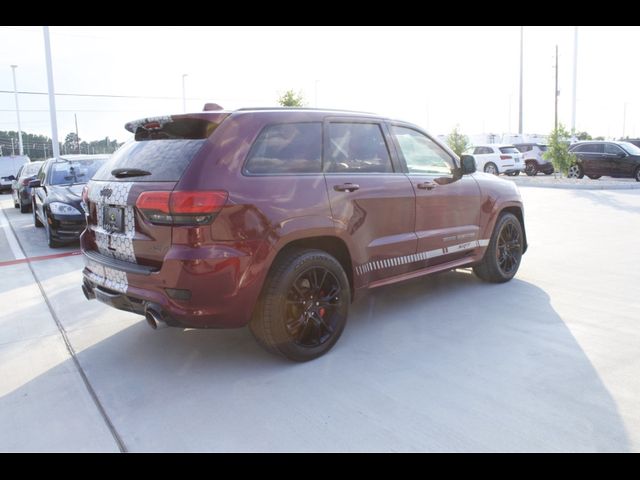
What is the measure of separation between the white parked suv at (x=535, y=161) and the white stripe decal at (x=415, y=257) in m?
22.2

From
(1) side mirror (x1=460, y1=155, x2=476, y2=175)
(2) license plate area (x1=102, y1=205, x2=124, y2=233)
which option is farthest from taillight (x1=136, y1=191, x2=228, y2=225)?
(1) side mirror (x1=460, y1=155, x2=476, y2=175)

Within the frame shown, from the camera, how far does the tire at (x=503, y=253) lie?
5500 mm

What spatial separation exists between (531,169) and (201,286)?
25.3m

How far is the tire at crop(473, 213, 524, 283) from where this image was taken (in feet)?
18.0

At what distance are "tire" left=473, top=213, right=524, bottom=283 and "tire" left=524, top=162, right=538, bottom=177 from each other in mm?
21604

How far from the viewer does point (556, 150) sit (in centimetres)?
2012

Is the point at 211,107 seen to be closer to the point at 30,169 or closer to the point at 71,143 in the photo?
the point at 30,169

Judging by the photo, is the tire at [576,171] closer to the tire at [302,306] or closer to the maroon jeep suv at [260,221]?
the maroon jeep suv at [260,221]

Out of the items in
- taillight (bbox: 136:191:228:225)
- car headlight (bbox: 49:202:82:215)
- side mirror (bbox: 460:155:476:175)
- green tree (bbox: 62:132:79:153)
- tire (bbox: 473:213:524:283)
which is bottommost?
tire (bbox: 473:213:524:283)

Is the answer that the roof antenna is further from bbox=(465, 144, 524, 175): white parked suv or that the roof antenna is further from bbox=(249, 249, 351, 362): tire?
bbox=(465, 144, 524, 175): white parked suv

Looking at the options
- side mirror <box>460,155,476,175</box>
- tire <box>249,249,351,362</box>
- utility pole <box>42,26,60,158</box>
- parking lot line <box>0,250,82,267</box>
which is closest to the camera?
tire <box>249,249,351,362</box>

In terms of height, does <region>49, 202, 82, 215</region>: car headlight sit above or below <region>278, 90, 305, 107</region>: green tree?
below

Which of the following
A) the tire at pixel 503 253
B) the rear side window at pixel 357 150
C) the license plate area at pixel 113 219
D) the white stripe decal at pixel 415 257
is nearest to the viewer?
the license plate area at pixel 113 219

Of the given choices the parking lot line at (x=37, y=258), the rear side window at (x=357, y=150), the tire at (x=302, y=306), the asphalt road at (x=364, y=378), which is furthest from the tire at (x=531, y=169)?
the tire at (x=302, y=306)
